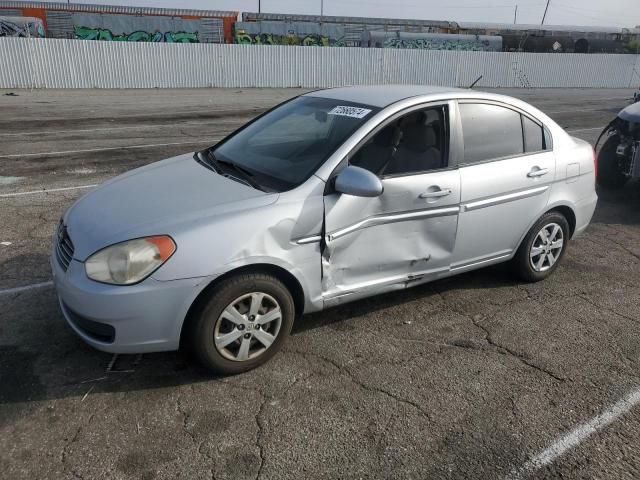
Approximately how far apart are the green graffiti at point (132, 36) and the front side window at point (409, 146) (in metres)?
36.6

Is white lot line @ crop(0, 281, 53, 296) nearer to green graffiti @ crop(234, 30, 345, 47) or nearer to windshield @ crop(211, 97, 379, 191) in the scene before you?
windshield @ crop(211, 97, 379, 191)

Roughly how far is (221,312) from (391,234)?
128cm

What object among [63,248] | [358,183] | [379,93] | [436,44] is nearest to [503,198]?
[379,93]

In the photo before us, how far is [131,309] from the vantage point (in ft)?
9.46

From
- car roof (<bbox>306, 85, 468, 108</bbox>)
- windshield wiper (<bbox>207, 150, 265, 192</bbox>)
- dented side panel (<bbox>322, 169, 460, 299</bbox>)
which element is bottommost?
dented side panel (<bbox>322, 169, 460, 299</bbox>)

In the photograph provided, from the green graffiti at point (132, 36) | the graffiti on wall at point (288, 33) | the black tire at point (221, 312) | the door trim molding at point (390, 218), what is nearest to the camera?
the black tire at point (221, 312)

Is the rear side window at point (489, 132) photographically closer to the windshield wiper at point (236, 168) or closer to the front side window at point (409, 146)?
the front side window at point (409, 146)

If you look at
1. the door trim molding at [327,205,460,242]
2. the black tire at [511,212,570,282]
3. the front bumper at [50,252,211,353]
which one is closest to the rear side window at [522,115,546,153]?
the black tire at [511,212,570,282]

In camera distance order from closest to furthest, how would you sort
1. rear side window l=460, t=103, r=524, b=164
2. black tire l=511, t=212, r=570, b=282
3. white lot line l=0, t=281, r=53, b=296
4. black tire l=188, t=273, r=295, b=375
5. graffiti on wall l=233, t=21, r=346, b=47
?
black tire l=188, t=273, r=295, b=375, rear side window l=460, t=103, r=524, b=164, white lot line l=0, t=281, r=53, b=296, black tire l=511, t=212, r=570, b=282, graffiti on wall l=233, t=21, r=346, b=47

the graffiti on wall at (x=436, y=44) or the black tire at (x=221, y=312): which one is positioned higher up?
the black tire at (x=221, y=312)

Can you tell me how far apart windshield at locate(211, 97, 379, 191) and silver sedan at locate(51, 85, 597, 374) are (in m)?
0.02

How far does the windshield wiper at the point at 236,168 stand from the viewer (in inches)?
137

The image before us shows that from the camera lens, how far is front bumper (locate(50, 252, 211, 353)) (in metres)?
2.88

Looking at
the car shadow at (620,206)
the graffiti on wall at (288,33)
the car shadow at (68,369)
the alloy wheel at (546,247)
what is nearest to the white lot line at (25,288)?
the car shadow at (68,369)
